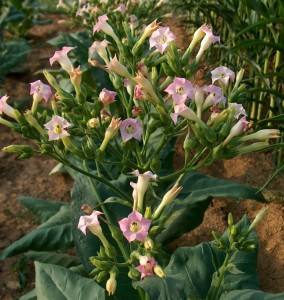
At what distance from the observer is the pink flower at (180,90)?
1.54 meters

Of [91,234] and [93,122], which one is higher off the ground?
[93,122]

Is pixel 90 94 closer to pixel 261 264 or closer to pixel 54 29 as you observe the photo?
pixel 261 264

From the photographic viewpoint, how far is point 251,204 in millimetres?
2805

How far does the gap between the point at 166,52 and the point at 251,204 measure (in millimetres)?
1227

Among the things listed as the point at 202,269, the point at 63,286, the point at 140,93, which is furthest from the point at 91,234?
the point at 140,93

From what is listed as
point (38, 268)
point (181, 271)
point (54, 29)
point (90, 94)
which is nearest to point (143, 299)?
point (181, 271)

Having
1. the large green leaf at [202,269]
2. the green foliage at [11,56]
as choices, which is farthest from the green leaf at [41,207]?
the green foliage at [11,56]

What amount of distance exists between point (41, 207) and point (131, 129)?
120 cm

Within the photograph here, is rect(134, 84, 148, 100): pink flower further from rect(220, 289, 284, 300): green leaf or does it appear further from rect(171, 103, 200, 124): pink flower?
rect(220, 289, 284, 300): green leaf

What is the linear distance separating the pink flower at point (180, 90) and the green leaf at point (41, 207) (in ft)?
4.26

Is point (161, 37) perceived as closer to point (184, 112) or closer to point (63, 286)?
point (184, 112)

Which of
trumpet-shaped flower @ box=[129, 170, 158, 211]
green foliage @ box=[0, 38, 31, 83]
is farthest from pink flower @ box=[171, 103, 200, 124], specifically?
green foliage @ box=[0, 38, 31, 83]

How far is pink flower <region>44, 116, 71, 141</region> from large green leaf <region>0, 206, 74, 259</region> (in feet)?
2.78

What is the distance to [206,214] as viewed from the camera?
281 cm
